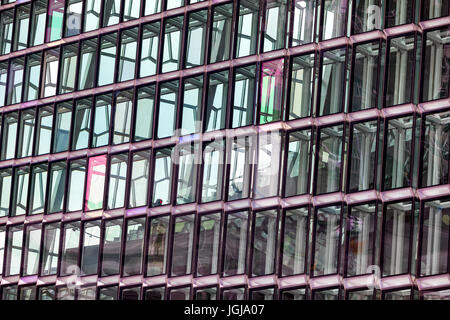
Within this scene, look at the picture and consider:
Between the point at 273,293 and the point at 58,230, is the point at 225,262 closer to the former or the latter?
the point at 273,293

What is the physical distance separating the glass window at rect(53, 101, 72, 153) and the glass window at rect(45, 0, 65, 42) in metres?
3.41

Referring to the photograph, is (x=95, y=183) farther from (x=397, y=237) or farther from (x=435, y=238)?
(x=435, y=238)

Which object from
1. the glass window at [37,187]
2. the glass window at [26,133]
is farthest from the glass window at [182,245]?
the glass window at [26,133]

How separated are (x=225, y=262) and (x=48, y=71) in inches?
564

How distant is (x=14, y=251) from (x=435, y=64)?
22264 mm

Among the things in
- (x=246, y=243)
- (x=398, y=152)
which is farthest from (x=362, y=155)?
(x=246, y=243)

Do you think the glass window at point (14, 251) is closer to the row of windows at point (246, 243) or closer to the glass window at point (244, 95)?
the row of windows at point (246, 243)

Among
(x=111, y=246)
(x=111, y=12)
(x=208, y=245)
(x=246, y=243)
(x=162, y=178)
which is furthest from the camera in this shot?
(x=111, y=12)

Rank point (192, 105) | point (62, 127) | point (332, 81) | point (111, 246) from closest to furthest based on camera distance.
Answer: point (332, 81)
point (192, 105)
point (111, 246)
point (62, 127)

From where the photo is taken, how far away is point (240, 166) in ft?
193

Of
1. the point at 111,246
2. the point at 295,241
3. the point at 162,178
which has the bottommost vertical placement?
the point at 295,241

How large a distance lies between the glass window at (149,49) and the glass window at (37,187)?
22.5 ft

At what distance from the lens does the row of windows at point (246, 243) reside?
174 ft
